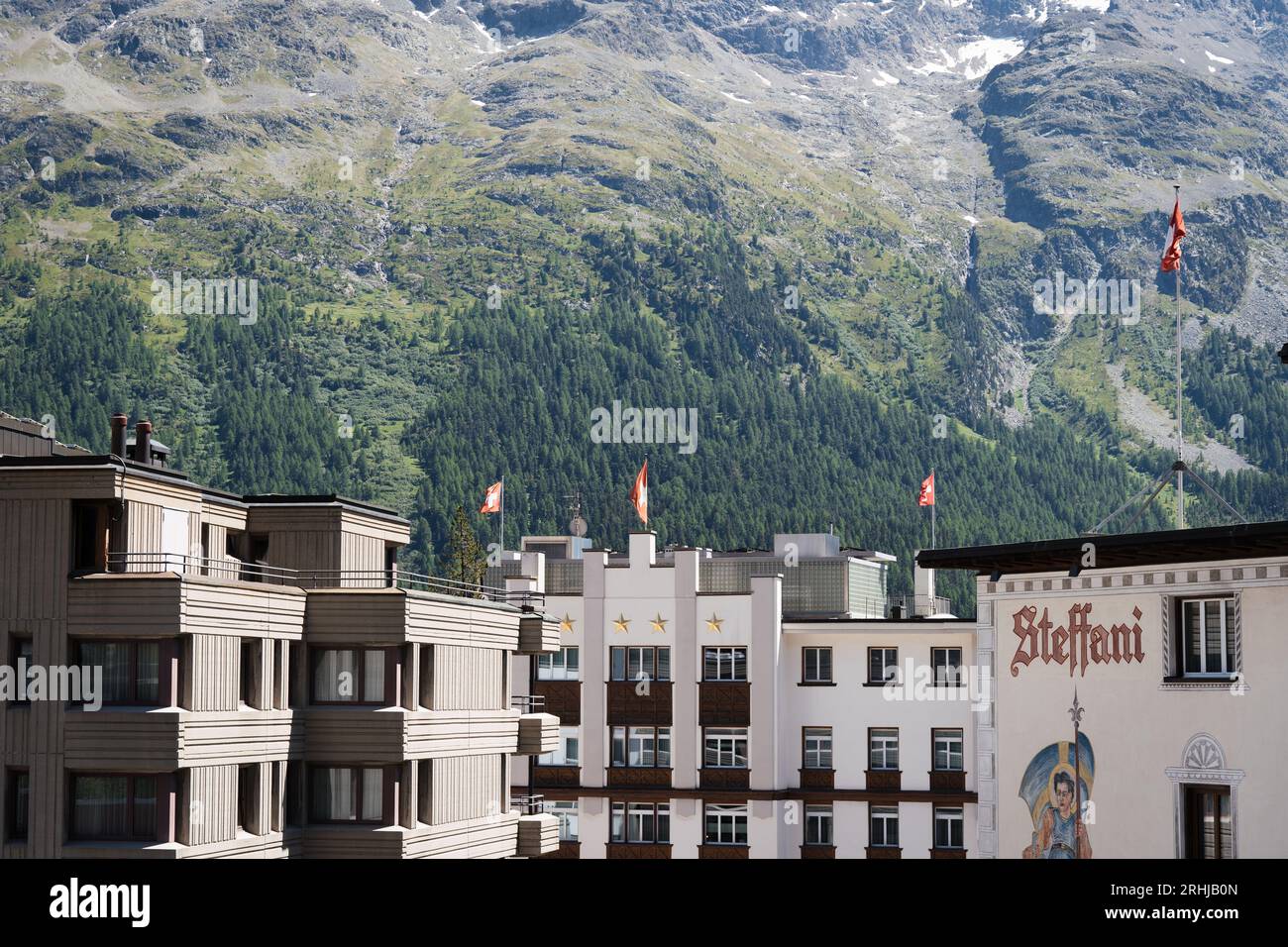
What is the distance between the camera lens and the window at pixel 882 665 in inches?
3403

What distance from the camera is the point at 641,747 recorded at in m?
88.6

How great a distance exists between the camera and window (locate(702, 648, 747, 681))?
88.4m

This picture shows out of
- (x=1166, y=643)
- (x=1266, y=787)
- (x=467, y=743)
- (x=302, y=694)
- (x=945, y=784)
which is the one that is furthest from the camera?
(x=945, y=784)

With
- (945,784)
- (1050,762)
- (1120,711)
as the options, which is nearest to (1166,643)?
(1120,711)

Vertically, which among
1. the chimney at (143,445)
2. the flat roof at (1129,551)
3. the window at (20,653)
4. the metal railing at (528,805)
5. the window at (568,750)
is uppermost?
the chimney at (143,445)

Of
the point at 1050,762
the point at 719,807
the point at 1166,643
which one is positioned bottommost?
the point at 719,807

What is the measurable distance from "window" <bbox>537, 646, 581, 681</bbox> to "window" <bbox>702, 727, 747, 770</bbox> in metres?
6.88

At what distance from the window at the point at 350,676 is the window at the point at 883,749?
34132 millimetres

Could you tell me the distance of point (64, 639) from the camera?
52031mm

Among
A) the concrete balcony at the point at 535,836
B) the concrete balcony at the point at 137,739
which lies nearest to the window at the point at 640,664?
the concrete balcony at the point at 535,836

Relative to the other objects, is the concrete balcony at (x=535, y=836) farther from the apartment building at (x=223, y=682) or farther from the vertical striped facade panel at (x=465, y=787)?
the vertical striped facade panel at (x=465, y=787)

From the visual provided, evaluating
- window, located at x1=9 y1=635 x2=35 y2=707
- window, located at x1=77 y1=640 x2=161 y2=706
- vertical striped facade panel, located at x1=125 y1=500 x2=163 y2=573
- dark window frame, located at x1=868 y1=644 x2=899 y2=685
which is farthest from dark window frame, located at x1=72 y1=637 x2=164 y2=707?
dark window frame, located at x1=868 y1=644 x2=899 y2=685
